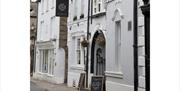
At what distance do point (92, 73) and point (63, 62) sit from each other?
2548 millimetres

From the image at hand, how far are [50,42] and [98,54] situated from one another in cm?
352

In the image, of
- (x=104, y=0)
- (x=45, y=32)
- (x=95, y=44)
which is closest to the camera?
(x=104, y=0)

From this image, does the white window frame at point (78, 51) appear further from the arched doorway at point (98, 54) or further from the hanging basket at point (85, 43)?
the arched doorway at point (98, 54)

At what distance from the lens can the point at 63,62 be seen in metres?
11.1

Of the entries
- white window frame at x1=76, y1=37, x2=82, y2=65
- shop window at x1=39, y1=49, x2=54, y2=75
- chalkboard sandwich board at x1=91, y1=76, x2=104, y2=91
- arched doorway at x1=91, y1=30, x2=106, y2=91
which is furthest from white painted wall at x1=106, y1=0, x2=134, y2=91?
shop window at x1=39, y1=49, x2=54, y2=75

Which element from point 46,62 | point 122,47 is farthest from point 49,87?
point 122,47

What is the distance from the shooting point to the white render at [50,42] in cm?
1103

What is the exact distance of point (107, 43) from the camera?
24.1 feet

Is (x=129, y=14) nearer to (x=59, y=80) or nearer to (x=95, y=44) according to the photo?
(x=95, y=44)

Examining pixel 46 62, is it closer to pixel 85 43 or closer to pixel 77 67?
pixel 77 67
